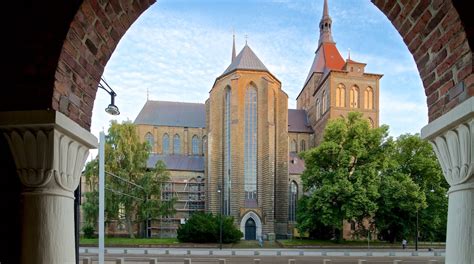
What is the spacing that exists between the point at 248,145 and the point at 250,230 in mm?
8462

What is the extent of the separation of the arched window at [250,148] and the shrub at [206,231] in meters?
7.16

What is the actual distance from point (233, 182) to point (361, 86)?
18932 millimetres

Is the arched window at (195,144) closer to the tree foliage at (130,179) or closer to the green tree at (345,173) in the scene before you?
the tree foliage at (130,179)

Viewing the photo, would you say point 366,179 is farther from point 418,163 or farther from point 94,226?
point 94,226

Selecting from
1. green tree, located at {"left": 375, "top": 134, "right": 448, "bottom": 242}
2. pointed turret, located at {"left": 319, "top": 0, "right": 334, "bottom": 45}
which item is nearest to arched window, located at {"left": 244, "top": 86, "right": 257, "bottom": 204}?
green tree, located at {"left": 375, "top": 134, "right": 448, "bottom": 242}

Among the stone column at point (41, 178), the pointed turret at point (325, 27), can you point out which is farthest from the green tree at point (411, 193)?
the stone column at point (41, 178)

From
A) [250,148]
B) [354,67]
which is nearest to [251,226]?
[250,148]

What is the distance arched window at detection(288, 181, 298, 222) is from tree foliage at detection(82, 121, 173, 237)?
12931 mm

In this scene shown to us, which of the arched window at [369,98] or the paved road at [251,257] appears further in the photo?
the arched window at [369,98]

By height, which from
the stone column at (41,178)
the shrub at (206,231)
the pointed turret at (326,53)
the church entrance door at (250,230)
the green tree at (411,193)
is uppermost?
the pointed turret at (326,53)

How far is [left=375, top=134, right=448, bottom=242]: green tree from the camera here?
99.9 feet

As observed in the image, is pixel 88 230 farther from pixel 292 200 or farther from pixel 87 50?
pixel 87 50

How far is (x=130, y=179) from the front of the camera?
38188mm

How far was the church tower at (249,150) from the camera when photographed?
4128 cm
